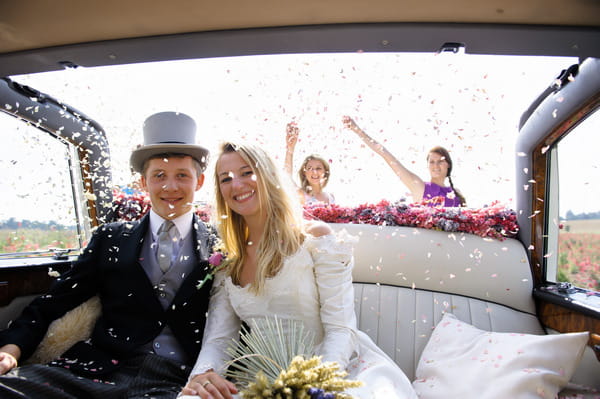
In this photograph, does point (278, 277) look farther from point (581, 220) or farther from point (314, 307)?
point (581, 220)

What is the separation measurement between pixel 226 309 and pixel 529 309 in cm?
202

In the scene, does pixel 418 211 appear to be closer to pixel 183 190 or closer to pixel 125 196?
pixel 183 190

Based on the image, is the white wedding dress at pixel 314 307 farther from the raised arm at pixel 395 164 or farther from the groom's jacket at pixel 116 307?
the raised arm at pixel 395 164

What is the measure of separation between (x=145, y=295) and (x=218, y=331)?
43 cm

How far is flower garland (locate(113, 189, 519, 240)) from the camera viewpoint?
8.84 ft

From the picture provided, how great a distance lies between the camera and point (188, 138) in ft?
7.36

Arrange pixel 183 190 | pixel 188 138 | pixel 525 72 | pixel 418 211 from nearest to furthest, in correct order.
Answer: pixel 183 190
pixel 188 138
pixel 525 72
pixel 418 211

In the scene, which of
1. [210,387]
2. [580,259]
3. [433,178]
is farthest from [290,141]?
[580,259]

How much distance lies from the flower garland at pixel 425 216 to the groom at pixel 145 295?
1.66ft

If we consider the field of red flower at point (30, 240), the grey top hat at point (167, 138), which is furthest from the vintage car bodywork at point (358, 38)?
the field of red flower at point (30, 240)

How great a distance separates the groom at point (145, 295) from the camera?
1.78 m

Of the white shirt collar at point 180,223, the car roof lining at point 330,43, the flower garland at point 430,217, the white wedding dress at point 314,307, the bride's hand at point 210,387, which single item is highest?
the car roof lining at point 330,43

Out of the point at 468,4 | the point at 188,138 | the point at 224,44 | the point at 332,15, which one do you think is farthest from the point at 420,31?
the point at 188,138

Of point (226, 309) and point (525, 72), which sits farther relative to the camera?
point (525, 72)
